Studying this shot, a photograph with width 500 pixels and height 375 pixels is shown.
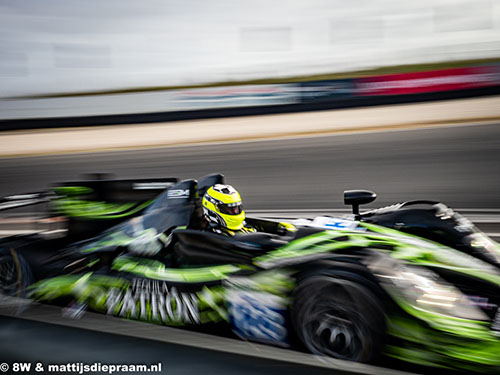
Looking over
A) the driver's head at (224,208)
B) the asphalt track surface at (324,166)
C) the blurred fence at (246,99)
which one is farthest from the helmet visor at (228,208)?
the blurred fence at (246,99)

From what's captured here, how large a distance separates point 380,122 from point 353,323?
1031 cm

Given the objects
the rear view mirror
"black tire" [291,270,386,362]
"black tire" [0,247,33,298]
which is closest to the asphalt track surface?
the rear view mirror

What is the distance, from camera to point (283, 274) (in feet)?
9.79

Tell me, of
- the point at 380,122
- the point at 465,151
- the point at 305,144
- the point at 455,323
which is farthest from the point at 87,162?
the point at 455,323

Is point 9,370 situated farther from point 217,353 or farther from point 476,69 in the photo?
point 476,69

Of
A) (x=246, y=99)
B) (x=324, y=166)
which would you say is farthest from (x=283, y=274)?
(x=246, y=99)

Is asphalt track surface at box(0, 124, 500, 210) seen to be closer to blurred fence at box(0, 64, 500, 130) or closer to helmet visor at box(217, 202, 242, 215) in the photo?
blurred fence at box(0, 64, 500, 130)

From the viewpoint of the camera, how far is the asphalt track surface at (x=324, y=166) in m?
7.71

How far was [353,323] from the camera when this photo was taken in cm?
273

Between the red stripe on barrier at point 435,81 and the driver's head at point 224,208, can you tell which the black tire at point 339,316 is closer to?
the driver's head at point 224,208

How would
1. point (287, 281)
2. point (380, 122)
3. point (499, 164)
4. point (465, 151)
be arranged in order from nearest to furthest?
point (287, 281), point (499, 164), point (465, 151), point (380, 122)

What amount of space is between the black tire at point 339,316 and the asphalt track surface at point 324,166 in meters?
4.53

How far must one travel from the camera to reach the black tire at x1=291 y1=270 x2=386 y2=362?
8.75 feet

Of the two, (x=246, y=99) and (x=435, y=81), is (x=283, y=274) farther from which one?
(x=246, y=99)
